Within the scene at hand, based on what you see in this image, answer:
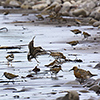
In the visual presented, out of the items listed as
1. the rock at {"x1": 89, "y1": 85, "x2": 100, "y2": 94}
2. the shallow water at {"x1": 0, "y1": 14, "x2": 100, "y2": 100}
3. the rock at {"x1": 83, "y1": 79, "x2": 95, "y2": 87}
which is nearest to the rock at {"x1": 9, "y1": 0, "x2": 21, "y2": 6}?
the shallow water at {"x1": 0, "y1": 14, "x2": 100, "y2": 100}

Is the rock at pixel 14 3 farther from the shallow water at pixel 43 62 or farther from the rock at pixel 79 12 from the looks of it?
the shallow water at pixel 43 62

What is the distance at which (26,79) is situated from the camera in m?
7.70

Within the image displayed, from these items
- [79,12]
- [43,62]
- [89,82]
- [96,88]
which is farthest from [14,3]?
[96,88]

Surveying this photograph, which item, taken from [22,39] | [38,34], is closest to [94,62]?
[22,39]

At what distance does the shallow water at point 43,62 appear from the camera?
22.3ft

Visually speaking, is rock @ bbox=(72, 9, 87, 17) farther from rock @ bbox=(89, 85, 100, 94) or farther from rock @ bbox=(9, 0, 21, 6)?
rock @ bbox=(89, 85, 100, 94)

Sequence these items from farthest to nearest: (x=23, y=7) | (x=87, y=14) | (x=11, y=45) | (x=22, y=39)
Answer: (x=23, y=7), (x=87, y=14), (x=22, y=39), (x=11, y=45)

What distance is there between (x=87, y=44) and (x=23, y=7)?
61.6 ft

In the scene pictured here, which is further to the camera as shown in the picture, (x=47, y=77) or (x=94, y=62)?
(x=94, y=62)

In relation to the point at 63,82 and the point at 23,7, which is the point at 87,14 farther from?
the point at 63,82

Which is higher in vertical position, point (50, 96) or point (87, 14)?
point (50, 96)

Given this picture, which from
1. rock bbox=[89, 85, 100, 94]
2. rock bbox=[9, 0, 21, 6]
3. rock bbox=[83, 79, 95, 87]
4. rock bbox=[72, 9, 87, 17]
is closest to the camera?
rock bbox=[89, 85, 100, 94]

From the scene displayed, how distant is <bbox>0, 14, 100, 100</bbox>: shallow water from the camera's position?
6.78 m

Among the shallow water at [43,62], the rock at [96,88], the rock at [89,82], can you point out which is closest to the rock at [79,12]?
the shallow water at [43,62]
